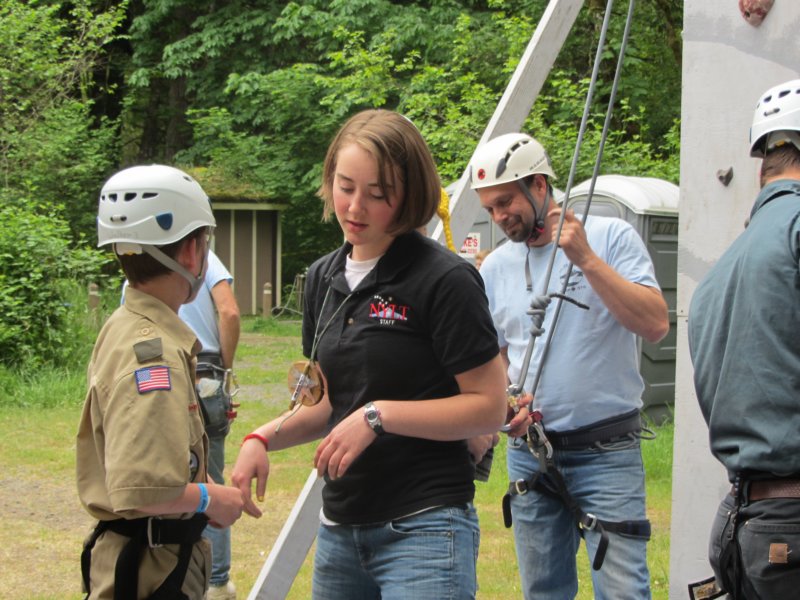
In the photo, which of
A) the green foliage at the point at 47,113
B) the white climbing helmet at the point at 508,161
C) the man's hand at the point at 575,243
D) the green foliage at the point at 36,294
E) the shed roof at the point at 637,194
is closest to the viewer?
the man's hand at the point at 575,243

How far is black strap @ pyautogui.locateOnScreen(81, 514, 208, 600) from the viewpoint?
9.09 ft

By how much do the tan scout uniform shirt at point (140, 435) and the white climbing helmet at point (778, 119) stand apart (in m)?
1.66

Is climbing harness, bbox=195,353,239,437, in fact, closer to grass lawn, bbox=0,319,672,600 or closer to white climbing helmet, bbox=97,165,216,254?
grass lawn, bbox=0,319,672,600

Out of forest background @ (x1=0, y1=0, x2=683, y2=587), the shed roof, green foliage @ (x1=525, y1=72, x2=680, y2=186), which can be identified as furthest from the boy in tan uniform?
green foliage @ (x1=525, y1=72, x2=680, y2=186)

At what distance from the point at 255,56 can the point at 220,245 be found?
4.70 meters

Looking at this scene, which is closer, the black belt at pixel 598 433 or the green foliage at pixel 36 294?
the black belt at pixel 598 433

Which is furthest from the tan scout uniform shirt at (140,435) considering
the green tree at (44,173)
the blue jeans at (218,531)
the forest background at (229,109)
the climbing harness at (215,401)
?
the green tree at (44,173)

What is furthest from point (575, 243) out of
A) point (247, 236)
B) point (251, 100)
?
point (251, 100)

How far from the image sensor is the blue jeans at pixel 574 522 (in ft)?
12.7

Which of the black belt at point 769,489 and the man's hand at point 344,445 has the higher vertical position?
the man's hand at point 344,445

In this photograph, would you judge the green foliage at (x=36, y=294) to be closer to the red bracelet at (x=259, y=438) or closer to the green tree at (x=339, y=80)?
the green tree at (x=339, y=80)

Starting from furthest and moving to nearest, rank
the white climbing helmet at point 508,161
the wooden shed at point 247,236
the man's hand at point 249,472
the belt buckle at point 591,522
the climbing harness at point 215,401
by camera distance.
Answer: the wooden shed at point 247,236
the climbing harness at point 215,401
the white climbing helmet at point 508,161
the belt buckle at point 591,522
the man's hand at point 249,472

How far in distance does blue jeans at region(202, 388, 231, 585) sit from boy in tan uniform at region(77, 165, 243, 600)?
2.51 metres

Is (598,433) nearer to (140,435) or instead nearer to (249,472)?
(249,472)
